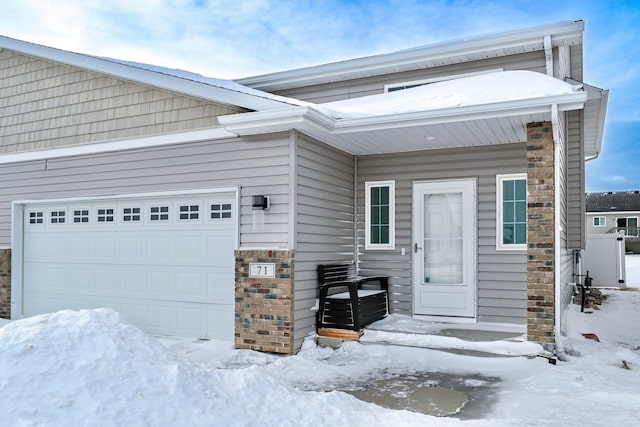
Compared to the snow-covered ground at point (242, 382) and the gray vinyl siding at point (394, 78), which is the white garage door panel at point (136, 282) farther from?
the gray vinyl siding at point (394, 78)

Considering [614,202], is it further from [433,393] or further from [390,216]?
[433,393]

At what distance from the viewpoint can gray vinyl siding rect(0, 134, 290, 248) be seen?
22.8 ft

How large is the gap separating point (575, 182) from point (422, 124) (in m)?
5.10

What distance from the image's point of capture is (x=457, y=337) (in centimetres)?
668

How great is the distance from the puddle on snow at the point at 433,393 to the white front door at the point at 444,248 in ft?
6.77

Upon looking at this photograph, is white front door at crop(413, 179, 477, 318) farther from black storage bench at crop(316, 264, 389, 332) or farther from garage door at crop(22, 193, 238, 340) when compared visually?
garage door at crop(22, 193, 238, 340)

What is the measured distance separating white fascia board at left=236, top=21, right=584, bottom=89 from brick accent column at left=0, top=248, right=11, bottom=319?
5.20m

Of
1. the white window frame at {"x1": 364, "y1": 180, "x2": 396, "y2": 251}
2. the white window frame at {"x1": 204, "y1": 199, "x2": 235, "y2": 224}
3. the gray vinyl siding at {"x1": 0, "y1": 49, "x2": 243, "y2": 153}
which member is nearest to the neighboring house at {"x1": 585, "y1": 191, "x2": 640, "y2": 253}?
the white window frame at {"x1": 364, "y1": 180, "x2": 396, "y2": 251}

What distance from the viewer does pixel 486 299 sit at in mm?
7652

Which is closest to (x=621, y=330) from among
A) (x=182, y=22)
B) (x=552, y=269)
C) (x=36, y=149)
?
(x=552, y=269)

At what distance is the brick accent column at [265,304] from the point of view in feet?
22.1

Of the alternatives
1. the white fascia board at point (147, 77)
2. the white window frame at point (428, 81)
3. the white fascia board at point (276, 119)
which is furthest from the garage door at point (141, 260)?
the white window frame at point (428, 81)

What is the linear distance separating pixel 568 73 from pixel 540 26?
2.81 m

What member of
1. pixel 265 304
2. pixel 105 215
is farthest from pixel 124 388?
pixel 105 215
